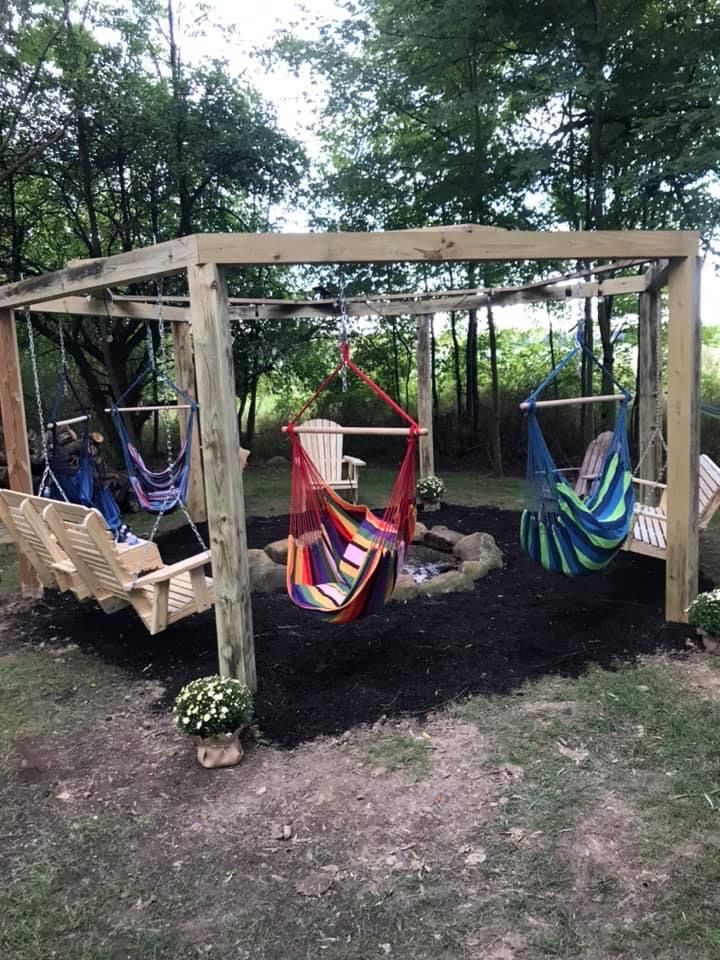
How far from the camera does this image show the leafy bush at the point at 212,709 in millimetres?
2250

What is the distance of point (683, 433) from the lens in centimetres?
309

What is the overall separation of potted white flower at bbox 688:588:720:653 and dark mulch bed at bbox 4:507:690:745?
15 cm

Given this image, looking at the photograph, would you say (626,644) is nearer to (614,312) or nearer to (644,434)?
(644,434)

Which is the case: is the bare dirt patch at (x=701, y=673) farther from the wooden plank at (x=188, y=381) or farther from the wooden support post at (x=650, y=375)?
the wooden plank at (x=188, y=381)

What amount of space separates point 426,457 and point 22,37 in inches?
184

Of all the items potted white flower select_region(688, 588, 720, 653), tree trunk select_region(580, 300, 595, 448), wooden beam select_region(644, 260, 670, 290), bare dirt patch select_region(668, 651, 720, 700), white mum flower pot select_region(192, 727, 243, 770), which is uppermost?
wooden beam select_region(644, 260, 670, 290)

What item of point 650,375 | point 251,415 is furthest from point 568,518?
point 251,415

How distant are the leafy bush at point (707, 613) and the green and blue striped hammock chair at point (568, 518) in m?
0.40

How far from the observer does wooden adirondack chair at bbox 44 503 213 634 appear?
2.68 m

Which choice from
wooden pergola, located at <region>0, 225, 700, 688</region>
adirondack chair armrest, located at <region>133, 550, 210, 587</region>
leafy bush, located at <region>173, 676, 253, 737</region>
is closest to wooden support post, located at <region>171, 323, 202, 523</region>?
wooden pergola, located at <region>0, 225, 700, 688</region>

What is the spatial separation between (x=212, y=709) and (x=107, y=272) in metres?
1.89

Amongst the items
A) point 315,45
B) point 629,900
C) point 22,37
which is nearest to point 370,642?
point 629,900

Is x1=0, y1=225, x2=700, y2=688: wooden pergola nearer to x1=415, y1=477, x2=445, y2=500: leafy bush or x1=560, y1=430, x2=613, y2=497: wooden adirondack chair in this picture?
x1=560, y1=430, x2=613, y2=497: wooden adirondack chair

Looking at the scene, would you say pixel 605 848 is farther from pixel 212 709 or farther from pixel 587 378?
pixel 587 378
